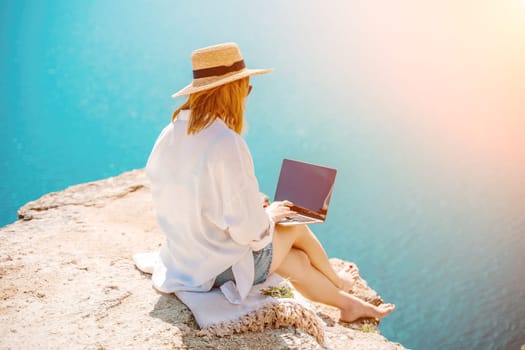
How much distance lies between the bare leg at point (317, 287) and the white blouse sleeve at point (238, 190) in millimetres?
467

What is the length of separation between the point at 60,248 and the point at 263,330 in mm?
1195

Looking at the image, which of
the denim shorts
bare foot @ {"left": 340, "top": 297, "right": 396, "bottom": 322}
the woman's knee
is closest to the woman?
the denim shorts

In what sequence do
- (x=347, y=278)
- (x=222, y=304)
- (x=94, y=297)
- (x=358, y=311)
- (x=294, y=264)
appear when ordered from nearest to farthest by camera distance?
(x=222, y=304) → (x=94, y=297) → (x=294, y=264) → (x=358, y=311) → (x=347, y=278)

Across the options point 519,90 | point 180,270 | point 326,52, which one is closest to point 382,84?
point 326,52

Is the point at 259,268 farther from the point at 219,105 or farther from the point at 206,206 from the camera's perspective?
the point at 219,105

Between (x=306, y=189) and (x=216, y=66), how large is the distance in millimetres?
699

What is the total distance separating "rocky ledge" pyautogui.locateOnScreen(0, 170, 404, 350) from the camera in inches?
61.2

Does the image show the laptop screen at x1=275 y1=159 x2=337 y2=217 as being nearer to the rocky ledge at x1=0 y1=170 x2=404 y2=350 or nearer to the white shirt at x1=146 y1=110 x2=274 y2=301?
the white shirt at x1=146 y1=110 x2=274 y2=301

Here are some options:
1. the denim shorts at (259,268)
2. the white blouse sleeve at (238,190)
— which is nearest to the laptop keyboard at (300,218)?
the denim shorts at (259,268)

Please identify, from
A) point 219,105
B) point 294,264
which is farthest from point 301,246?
point 219,105

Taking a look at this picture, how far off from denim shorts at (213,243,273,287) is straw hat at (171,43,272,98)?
63 cm

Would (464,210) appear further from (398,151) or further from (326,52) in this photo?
(326,52)

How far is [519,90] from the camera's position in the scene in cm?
612

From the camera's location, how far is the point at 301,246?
2031 mm
